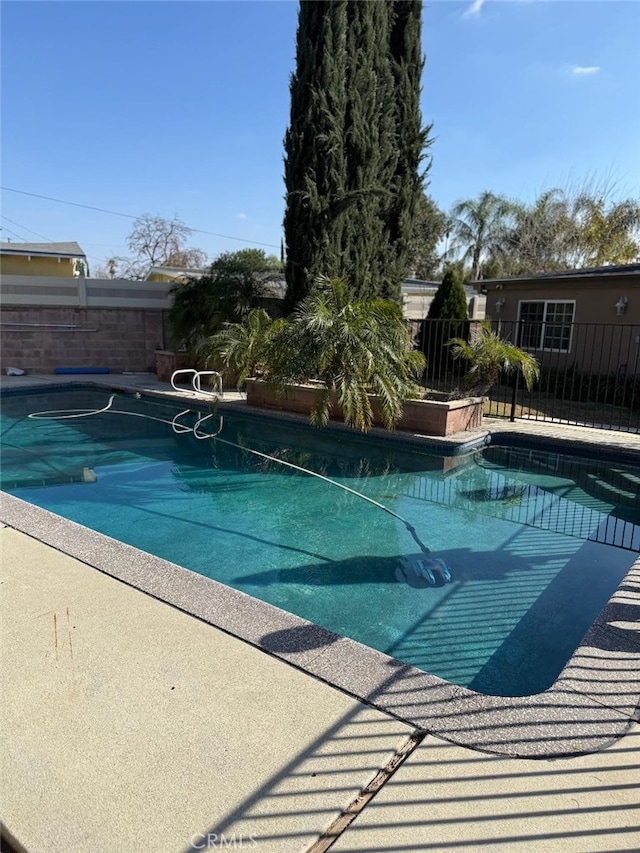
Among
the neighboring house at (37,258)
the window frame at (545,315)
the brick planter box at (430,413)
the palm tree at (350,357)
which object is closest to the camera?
the palm tree at (350,357)

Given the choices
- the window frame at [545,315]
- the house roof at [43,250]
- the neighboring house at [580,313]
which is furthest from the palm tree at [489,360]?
the house roof at [43,250]

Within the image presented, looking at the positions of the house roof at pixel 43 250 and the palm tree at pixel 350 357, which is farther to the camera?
the house roof at pixel 43 250

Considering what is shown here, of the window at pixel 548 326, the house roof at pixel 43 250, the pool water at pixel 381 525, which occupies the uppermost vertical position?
the house roof at pixel 43 250

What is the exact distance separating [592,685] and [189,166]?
26123mm

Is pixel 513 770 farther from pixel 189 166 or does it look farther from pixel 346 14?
pixel 189 166

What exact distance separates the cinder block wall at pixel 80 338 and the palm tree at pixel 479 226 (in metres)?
20.3

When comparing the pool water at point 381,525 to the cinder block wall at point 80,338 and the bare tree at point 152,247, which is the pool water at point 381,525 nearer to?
the cinder block wall at point 80,338

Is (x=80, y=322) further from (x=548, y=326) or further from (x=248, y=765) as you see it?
(x=248, y=765)

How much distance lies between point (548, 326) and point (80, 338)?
12.1 meters

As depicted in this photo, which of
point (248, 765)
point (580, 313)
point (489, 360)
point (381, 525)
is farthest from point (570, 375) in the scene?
point (248, 765)

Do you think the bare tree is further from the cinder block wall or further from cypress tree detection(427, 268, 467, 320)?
cypress tree detection(427, 268, 467, 320)

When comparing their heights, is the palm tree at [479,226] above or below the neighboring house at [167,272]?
above

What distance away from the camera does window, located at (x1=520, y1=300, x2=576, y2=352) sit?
13.5m

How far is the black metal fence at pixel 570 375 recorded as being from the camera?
1077 cm
